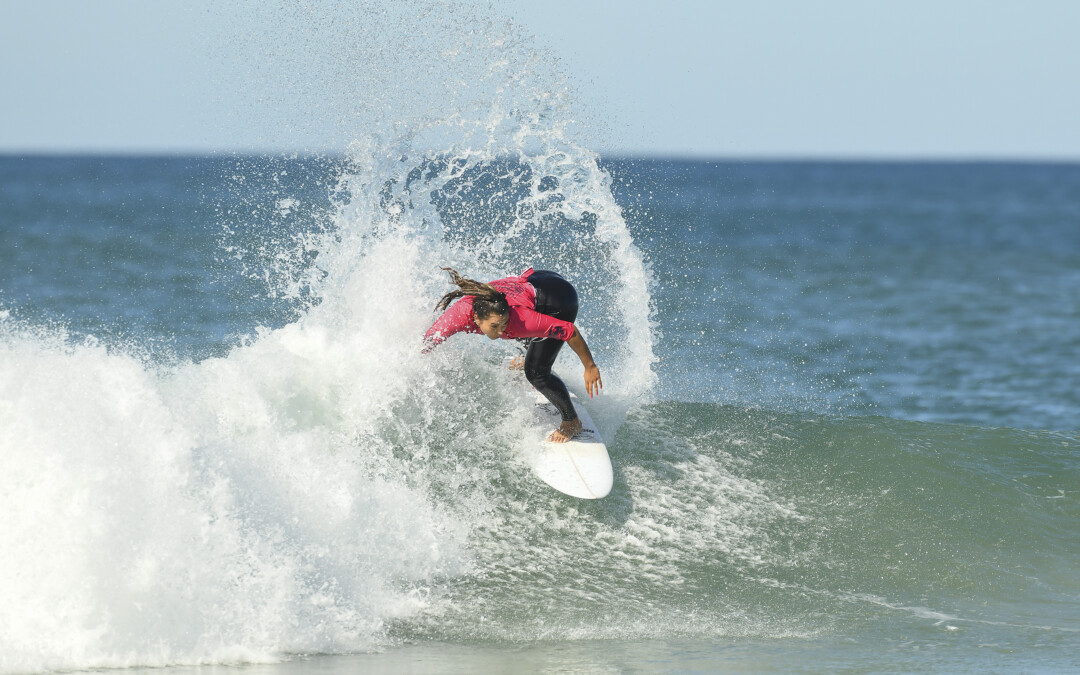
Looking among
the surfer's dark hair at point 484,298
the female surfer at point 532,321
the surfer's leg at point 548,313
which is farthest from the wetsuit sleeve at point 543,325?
the surfer's leg at point 548,313

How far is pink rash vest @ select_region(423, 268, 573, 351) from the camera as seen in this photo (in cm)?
662

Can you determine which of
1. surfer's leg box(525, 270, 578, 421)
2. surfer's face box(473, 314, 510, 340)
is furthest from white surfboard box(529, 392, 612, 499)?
surfer's face box(473, 314, 510, 340)

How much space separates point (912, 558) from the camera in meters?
7.14

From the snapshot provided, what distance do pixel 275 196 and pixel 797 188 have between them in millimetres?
71342

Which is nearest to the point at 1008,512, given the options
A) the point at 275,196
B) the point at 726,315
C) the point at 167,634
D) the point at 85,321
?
the point at 167,634

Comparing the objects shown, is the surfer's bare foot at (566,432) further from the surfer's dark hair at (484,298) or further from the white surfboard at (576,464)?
the surfer's dark hair at (484,298)

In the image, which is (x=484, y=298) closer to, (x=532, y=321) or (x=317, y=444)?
(x=532, y=321)

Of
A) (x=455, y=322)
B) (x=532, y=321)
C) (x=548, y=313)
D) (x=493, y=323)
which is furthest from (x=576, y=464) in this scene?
(x=493, y=323)

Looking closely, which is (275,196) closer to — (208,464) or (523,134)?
(523,134)

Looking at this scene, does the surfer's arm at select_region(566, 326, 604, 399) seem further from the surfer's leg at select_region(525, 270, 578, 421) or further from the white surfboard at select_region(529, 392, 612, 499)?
the white surfboard at select_region(529, 392, 612, 499)

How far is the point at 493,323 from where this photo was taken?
6363 mm

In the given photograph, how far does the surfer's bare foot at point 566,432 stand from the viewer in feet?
24.7

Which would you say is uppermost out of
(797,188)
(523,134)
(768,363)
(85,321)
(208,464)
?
(523,134)

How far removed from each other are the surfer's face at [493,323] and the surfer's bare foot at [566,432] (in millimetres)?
1322
